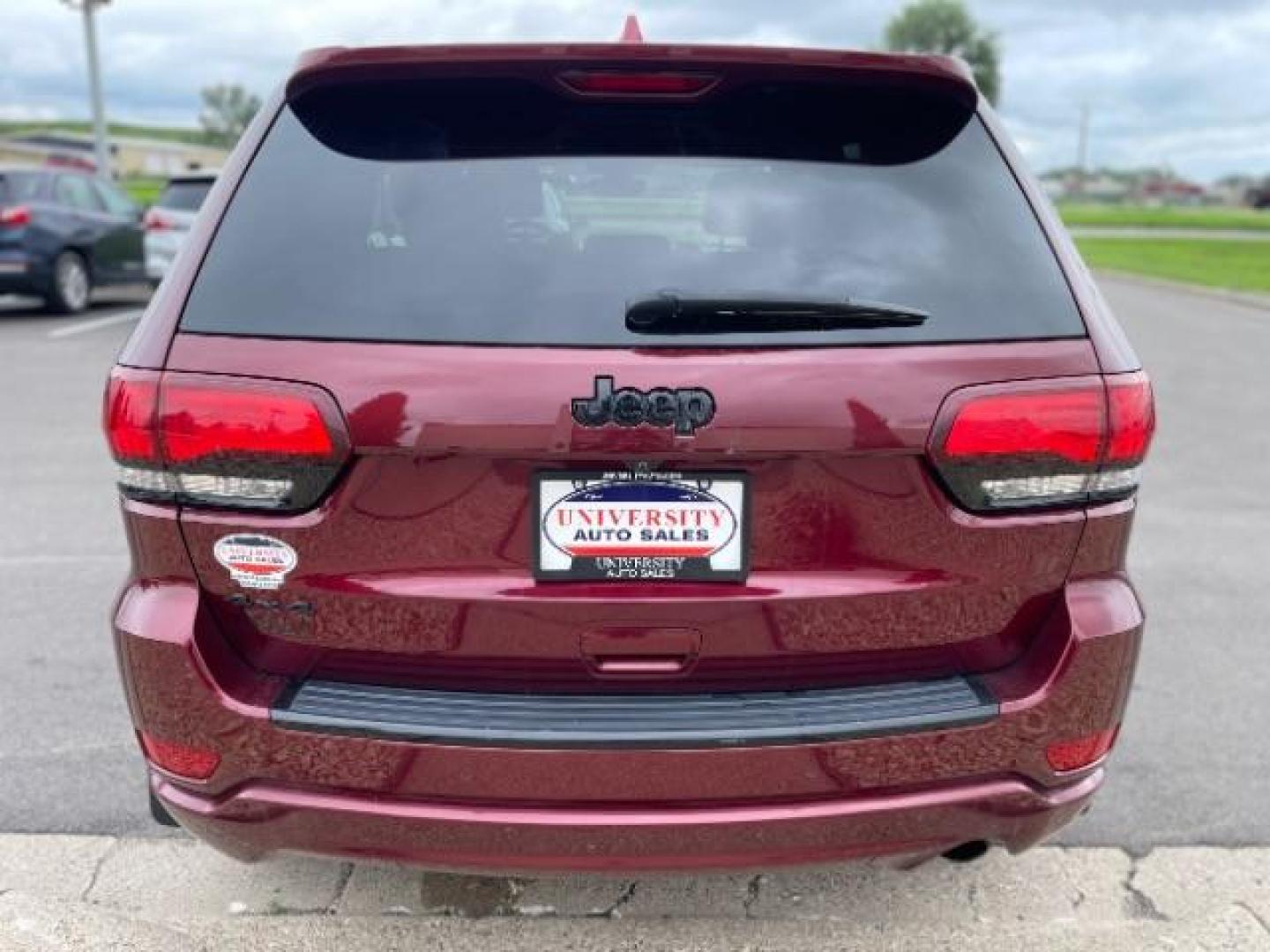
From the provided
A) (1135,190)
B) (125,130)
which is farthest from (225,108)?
(1135,190)

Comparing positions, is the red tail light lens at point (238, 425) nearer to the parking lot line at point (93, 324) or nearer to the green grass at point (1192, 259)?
the parking lot line at point (93, 324)

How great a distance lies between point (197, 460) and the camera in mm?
1961

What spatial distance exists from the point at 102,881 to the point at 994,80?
83446 mm

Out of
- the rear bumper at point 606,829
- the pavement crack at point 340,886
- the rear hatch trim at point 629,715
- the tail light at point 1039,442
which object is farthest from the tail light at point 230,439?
the pavement crack at point 340,886

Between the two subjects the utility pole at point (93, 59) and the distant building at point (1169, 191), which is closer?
the utility pole at point (93, 59)

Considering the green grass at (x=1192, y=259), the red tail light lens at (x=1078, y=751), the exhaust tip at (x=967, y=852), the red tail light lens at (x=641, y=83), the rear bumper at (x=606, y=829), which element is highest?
the red tail light lens at (x=641, y=83)

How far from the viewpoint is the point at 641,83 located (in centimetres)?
217

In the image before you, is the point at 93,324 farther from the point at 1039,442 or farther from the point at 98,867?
the point at 1039,442

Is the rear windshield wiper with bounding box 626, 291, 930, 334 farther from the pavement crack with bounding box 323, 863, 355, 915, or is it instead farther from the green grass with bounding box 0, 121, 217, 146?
the green grass with bounding box 0, 121, 217, 146

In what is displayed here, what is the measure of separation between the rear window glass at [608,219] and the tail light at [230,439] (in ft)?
0.38

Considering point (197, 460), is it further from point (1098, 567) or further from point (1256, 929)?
point (1256, 929)

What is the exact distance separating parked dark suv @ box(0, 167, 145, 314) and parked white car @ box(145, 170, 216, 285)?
368 millimetres

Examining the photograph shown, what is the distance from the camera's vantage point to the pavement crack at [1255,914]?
2605 mm

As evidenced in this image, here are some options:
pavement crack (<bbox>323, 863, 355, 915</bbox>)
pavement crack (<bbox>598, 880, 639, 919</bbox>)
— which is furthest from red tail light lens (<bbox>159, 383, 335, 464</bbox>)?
pavement crack (<bbox>598, 880, 639, 919</bbox>)
